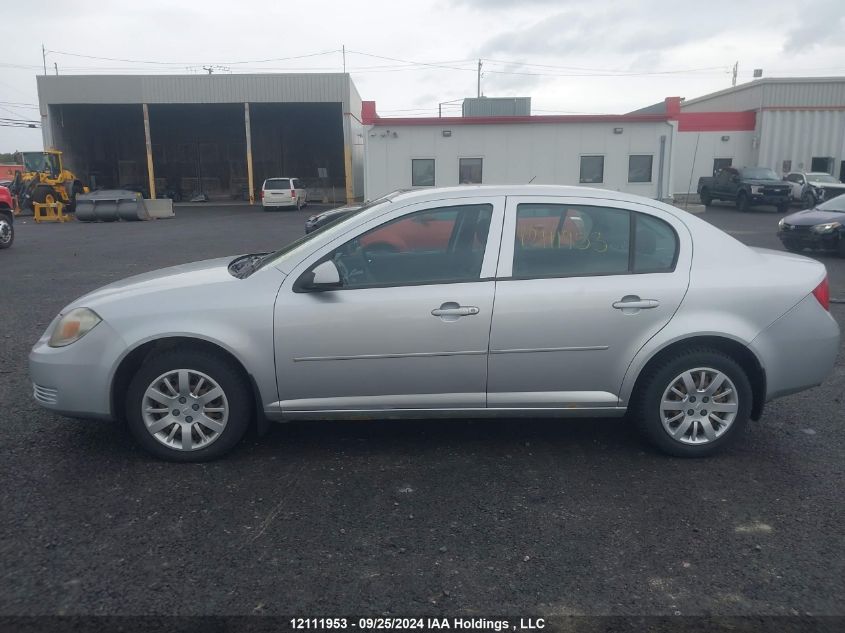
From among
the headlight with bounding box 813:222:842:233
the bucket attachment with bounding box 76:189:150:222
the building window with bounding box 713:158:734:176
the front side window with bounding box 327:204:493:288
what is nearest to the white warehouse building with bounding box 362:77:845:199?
the building window with bounding box 713:158:734:176

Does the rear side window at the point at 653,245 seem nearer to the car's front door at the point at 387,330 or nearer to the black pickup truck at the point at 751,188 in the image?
the car's front door at the point at 387,330

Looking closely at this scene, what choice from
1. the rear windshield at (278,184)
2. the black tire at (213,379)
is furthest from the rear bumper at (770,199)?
the black tire at (213,379)

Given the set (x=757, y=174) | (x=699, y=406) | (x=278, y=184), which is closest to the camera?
(x=699, y=406)

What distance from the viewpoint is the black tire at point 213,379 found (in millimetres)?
4289

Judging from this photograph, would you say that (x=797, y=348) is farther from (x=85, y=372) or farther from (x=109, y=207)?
(x=109, y=207)

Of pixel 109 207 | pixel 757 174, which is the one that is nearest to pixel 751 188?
pixel 757 174

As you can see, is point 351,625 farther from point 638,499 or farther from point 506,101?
point 506,101

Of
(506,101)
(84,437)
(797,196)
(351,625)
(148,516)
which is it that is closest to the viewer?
(351,625)

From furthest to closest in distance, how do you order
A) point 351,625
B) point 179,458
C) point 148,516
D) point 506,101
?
point 506,101 < point 179,458 < point 148,516 < point 351,625

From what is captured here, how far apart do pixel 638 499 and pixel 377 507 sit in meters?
1.40

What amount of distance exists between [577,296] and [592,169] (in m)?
26.2

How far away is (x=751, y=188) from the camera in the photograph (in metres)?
29.2

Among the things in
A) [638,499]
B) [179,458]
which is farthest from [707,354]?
[179,458]

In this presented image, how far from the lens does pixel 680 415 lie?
4477 millimetres
